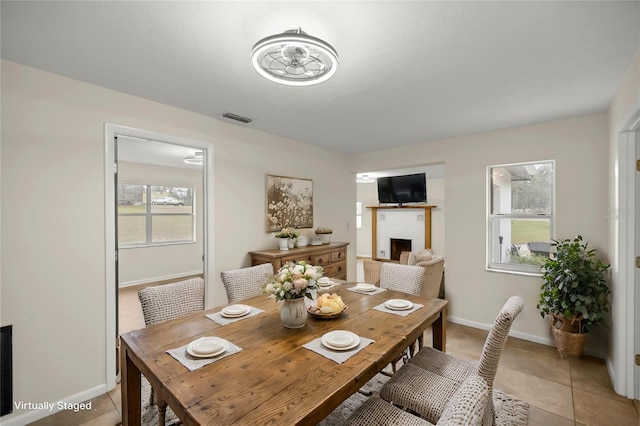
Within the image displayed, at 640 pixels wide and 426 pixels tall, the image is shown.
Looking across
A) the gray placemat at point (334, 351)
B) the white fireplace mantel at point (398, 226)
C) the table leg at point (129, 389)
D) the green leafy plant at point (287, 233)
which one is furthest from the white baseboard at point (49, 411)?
the white fireplace mantel at point (398, 226)

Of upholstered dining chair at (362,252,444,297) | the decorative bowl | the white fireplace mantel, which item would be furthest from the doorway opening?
the white fireplace mantel

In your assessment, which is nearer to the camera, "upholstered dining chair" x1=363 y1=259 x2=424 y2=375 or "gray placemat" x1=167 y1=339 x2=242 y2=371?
"gray placemat" x1=167 y1=339 x2=242 y2=371

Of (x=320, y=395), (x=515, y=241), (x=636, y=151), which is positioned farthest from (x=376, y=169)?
(x=320, y=395)

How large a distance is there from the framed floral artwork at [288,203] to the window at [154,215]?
142 inches

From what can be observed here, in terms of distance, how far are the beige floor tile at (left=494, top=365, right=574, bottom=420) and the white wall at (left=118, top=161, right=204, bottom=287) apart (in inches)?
228

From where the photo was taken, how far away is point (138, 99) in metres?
2.60

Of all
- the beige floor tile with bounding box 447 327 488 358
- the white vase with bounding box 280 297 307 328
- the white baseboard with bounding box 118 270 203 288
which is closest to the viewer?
the white vase with bounding box 280 297 307 328

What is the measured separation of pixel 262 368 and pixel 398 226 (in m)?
7.24

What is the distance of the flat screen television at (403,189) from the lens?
655cm

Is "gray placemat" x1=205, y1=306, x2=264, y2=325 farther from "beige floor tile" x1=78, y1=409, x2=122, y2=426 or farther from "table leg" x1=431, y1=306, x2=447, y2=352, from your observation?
"table leg" x1=431, y1=306, x2=447, y2=352

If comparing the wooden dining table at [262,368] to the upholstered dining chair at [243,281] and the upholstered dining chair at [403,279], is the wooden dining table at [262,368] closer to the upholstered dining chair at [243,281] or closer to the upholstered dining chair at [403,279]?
the upholstered dining chair at [243,281]

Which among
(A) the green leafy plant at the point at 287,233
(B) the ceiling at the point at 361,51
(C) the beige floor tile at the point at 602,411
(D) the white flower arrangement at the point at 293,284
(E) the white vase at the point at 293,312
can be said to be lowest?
(C) the beige floor tile at the point at 602,411

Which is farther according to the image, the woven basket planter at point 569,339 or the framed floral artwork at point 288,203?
the framed floral artwork at point 288,203

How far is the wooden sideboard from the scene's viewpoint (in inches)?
132
